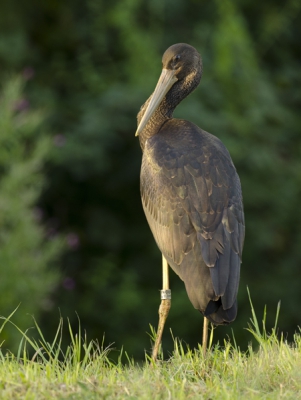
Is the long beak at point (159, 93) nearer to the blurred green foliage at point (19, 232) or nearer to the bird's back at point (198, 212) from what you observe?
the bird's back at point (198, 212)

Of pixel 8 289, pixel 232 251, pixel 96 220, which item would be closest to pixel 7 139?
pixel 8 289

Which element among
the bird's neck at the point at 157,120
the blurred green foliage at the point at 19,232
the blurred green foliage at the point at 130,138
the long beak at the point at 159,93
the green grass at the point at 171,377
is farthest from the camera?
the blurred green foliage at the point at 130,138

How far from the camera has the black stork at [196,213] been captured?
469 centimetres

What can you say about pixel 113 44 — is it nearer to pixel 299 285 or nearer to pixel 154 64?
pixel 154 64

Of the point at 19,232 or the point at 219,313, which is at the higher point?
the point at 219,313

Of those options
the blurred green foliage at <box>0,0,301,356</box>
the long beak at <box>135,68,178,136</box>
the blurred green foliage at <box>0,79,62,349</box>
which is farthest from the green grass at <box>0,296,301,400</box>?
the blurred green foliage at <box>0,0,301,356</box>

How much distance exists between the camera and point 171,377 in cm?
401

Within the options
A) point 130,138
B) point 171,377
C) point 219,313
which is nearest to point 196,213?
point 219,313

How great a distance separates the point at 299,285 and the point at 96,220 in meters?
2.95

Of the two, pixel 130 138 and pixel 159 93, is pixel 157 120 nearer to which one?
pixel 159 93

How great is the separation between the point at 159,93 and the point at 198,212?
1329mm

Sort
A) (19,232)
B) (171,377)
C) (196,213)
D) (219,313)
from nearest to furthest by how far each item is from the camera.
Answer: (171,377) < (219,313) < (196,213) < (19,232)

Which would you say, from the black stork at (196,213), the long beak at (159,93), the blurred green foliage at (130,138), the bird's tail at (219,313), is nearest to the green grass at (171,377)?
the bird's tail at (219,313)

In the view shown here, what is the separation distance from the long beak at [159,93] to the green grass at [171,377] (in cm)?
187
